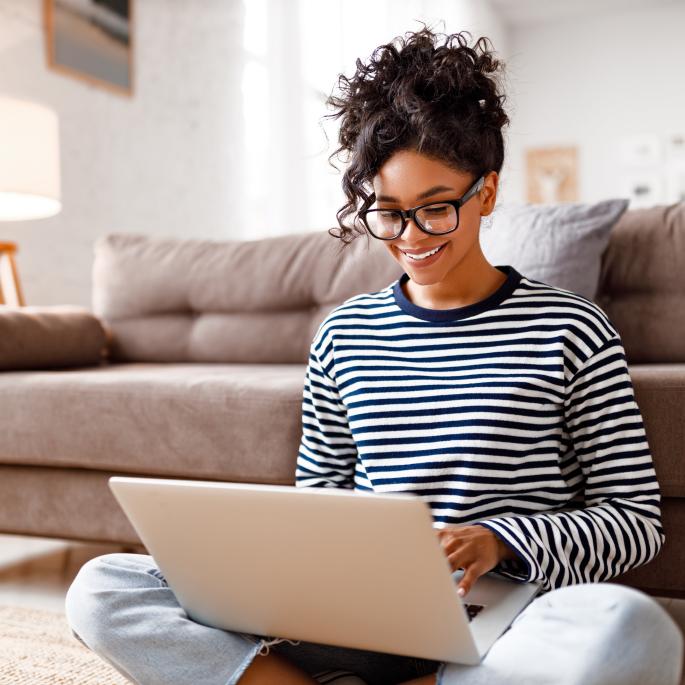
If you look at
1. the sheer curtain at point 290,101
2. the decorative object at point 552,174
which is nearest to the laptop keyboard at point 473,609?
the sheer curtain at point 290,101

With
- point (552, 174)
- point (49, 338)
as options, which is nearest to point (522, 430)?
point (49, 338)

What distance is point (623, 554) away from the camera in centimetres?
91

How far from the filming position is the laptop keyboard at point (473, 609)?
0.84 metres

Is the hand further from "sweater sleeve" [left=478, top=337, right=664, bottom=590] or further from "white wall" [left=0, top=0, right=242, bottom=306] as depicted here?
"white wall" [left=0, top=0, right=242, bottom=306]

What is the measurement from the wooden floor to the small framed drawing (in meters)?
1.74

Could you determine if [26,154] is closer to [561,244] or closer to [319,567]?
[561,244]

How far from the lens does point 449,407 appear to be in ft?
3.28

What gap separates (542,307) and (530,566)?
31 cm

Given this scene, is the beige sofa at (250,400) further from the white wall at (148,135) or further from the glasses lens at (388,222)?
the white wall at (148,135)

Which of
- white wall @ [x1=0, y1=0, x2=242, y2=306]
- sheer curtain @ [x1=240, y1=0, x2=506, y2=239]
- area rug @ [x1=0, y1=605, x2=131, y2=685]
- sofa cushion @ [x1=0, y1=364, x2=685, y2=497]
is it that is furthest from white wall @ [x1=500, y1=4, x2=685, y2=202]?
area rug @ [x1=0, y1=605, x2=131, y2=685]

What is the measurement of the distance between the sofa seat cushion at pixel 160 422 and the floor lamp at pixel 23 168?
890mm

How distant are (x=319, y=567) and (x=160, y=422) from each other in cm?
84

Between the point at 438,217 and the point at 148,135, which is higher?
the point at 148,135

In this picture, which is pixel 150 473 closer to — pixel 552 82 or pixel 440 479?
pixel 440 479
